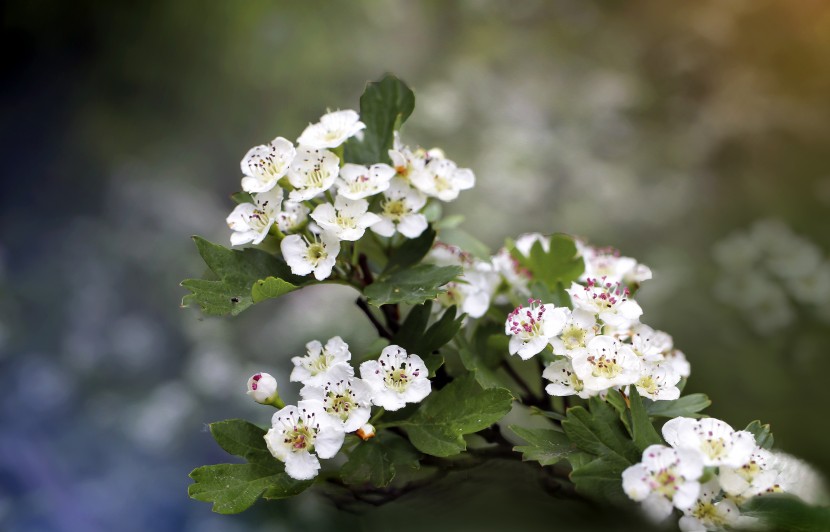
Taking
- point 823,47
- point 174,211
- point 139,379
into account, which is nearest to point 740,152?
point 823,47

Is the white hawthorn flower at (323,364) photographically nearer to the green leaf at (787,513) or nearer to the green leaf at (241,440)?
the green leaf at (241,440)

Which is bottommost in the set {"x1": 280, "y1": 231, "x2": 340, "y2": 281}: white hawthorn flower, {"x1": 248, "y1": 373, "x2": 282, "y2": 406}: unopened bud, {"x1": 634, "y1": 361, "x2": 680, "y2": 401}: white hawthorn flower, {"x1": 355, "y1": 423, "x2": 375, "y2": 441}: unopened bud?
{"x1": 634, "y1": 361, "x2": 680, "y2": 401}: white hawthorn flower

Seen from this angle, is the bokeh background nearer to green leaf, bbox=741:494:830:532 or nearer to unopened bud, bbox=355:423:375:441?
unopened bud, bbox=355:423:375:441

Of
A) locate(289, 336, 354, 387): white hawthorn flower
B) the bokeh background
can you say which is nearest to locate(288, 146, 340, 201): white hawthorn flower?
locate(289, 336, 354, 387): white hawthorn flower

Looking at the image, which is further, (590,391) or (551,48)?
(551,48)

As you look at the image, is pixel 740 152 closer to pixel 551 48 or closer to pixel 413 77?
pixel 551 48

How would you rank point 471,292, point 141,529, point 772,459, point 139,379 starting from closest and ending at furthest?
1. point 772,459
2. point 471,292
3. point 141,529
4. point 139,379

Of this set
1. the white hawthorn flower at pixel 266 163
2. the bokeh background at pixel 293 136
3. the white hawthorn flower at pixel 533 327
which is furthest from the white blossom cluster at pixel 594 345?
the bokeh background at pixel 293 136
